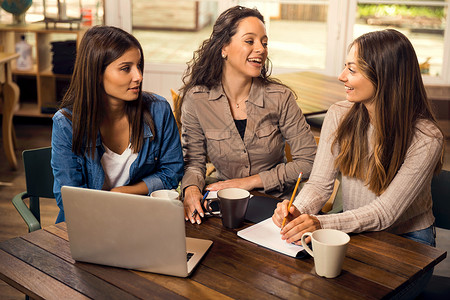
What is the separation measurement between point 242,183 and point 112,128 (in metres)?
0.50

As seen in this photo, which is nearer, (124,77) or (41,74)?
(124,77)

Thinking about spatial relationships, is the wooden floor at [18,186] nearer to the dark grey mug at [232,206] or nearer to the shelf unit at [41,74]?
the shelf unit at [41,74]

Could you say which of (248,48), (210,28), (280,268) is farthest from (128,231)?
(210,28)

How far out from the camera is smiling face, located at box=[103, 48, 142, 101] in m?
1.80

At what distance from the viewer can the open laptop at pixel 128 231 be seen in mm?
1208

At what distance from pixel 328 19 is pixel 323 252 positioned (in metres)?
4.27

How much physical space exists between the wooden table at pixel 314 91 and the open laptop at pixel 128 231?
1874 millimetres

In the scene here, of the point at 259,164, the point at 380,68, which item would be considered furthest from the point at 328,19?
the point at 380,68

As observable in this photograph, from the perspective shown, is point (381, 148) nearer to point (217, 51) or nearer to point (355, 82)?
point (355, 82)

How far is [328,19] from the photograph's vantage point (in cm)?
520

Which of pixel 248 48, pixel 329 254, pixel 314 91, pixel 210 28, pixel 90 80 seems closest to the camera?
pixel 329 254

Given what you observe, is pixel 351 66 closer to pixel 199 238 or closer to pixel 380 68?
pixel 380 68

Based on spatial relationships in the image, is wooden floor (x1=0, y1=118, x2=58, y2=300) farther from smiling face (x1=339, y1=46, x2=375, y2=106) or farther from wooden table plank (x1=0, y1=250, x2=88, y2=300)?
smiling face (x1=339, y1=46, x2=375, y2=106)

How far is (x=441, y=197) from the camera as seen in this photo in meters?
1.90
